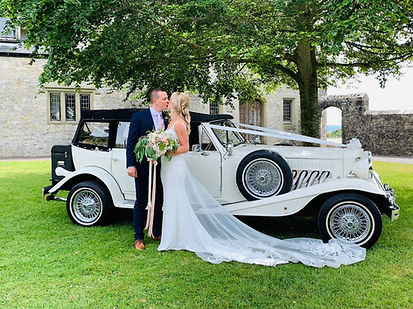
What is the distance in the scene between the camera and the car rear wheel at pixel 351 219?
5.33 metres

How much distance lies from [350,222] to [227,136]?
92.1 inches

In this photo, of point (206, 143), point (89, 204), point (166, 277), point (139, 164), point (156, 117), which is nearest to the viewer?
point (166, 277)

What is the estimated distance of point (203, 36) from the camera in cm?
981

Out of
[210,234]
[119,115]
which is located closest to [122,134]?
[119,115]

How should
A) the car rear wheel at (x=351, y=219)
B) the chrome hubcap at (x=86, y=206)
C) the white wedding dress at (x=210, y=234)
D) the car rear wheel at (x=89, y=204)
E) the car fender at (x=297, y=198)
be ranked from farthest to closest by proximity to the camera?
the chrome hubcap at (x=86, y=206)
the car rear wheel at (x=89, y=204)
the car fender at (x=297, y=198)
the car rear wheel at (x=351, y=219)
the white wedding dress at (x=210, y=234)

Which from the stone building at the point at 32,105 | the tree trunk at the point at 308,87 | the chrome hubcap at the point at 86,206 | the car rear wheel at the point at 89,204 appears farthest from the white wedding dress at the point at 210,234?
the stone building at the point at 32,105

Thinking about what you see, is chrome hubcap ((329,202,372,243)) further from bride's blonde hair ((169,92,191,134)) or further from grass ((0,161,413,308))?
bride's blonde hair ((169,92,191,134))

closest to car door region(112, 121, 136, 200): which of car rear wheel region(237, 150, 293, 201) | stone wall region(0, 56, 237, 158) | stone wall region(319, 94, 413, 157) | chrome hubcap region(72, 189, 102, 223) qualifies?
chrome hubcap region(72, 189, 102, 223)

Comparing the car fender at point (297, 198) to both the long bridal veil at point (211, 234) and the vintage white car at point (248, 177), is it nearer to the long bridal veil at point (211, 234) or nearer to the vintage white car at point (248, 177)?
the vintage white car at point (248, 177)

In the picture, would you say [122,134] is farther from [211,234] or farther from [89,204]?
[211,234]

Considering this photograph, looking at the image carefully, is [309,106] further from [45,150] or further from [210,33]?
[45,150]

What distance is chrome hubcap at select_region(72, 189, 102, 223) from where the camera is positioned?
679 cm

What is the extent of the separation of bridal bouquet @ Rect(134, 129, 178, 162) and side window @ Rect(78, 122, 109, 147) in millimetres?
1652

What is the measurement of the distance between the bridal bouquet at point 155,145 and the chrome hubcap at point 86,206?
5.84 ft
